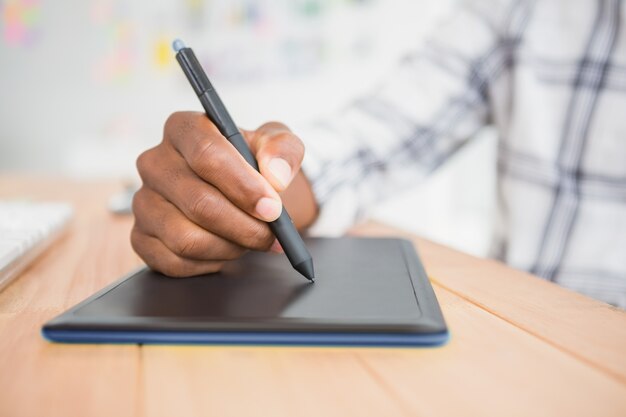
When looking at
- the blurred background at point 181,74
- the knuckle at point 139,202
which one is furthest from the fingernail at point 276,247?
the blurred background at point 181,74

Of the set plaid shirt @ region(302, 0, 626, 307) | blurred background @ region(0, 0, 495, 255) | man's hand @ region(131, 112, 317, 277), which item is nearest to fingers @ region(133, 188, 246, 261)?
man's hand @ region(131, 112, 317, 277)

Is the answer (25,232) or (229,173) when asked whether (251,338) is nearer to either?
(229,173)

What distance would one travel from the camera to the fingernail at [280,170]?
0.37 metres

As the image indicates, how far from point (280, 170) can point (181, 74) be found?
8.26 feet

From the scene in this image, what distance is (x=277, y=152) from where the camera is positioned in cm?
39

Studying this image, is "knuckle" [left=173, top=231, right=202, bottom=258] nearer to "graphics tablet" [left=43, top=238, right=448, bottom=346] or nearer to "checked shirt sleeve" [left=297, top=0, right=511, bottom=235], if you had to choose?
"graphics tablet" [left=43, top=238, right=448, bottom=346]

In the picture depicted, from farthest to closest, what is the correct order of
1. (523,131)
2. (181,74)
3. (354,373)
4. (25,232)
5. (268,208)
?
1. (181,74)
2. (523,131)
3. (25,232)
4. (268,208)
5. (354,373)

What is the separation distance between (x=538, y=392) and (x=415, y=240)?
1.12ft

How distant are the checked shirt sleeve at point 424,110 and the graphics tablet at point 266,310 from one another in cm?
29

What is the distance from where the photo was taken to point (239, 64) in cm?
284

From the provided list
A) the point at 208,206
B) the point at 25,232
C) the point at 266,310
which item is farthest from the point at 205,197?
the point at 25,232

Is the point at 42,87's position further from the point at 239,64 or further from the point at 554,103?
the point at 554,103

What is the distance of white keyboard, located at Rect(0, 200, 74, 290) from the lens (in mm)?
413

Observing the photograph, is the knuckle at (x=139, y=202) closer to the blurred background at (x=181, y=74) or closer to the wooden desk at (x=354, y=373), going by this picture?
the wooden desk at (x=354, y=373)
